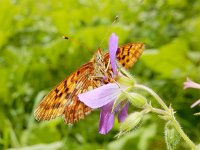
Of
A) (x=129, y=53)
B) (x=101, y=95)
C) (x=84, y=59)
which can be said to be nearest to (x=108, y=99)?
(x=101, y=95)

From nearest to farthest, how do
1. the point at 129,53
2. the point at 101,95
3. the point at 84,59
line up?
the point at 101,95, the point at 129,53, the point at 84,59

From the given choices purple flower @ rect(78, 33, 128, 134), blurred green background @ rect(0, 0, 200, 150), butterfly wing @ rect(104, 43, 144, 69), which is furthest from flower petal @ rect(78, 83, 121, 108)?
blurred green background @ rect(0, 0, 200, 150)

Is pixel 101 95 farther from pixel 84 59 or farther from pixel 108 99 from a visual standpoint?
pixel 84 59

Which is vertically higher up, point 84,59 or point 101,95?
point 84,59

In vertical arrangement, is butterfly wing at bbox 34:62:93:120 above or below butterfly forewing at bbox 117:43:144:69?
below

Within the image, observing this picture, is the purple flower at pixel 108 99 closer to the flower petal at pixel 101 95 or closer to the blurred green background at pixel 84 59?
the flower petal at pixel 101 95

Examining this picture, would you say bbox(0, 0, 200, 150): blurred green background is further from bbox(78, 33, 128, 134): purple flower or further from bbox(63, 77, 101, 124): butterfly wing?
bbox(78, 33, 128, 134): purple flower

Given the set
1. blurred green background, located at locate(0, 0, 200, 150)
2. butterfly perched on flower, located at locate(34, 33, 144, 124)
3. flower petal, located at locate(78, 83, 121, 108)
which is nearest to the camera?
flower petal, located at locate(78, 83, 121, 108)
